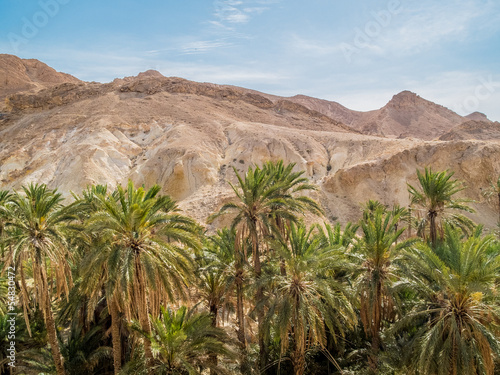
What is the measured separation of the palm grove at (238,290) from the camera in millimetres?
9867

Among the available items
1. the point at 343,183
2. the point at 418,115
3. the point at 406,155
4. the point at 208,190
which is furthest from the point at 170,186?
the point at 418,115

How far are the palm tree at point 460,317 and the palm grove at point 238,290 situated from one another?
4 cm

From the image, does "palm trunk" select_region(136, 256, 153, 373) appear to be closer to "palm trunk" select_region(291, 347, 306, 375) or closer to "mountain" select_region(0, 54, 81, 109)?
"palm trunk" select_region(291, 347, 306, 375)

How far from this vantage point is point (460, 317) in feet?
32.3

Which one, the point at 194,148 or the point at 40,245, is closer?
the point at 40,245

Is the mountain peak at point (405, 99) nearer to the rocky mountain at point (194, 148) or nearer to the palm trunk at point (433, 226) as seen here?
the rocky mountain at point (194, 148)

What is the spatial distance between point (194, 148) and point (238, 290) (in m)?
35.1

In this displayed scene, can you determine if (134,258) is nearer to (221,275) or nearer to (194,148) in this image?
(221,275)

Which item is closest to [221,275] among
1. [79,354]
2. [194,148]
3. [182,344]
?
[182,344]

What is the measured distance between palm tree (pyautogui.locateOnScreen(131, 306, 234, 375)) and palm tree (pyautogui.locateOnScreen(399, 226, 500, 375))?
6270mm

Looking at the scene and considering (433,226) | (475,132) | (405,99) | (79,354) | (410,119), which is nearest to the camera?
(79,354)

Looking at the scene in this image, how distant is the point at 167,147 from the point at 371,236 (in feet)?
132

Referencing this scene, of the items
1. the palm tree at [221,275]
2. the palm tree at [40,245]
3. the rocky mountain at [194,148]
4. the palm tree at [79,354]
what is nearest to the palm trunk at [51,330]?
the palm tree at [40,245]

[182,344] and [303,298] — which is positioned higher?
[303,298]
